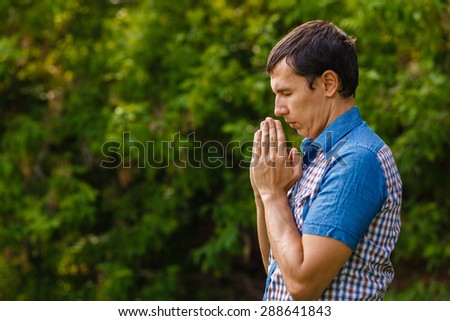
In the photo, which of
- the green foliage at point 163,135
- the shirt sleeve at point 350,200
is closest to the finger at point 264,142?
the shirt sleeve at point 350,200

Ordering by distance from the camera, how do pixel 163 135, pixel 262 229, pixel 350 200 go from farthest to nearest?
pixel 163 135
pixel 262 229
pixel 350 200

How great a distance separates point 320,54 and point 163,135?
336cm

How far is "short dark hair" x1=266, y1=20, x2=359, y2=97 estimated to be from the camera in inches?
69.0

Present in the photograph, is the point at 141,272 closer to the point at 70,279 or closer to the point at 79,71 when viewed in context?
the point at 70,279

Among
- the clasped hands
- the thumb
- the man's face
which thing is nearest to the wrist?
the clasped hands

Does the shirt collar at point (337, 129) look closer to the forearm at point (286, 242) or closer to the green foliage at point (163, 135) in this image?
the forearm at point (286, 242)

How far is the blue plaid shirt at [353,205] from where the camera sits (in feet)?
5.28

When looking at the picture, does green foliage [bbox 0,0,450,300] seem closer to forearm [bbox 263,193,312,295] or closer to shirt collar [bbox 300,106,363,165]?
shirt collar [bbox 300,106,363,165]

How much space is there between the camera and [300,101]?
70.9 inches

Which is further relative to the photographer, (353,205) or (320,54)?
(320,54)

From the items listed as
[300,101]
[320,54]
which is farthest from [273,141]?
[320,54]

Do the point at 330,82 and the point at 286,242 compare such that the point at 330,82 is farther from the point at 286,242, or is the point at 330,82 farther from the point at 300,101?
the point at 286,242

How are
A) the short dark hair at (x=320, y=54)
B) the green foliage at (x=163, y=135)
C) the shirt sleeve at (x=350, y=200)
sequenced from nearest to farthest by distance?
the shirt sleeve at (x=350, y=200), the short dark hair at (x=320, y=54), the green foliage at (x=163, y=135)
